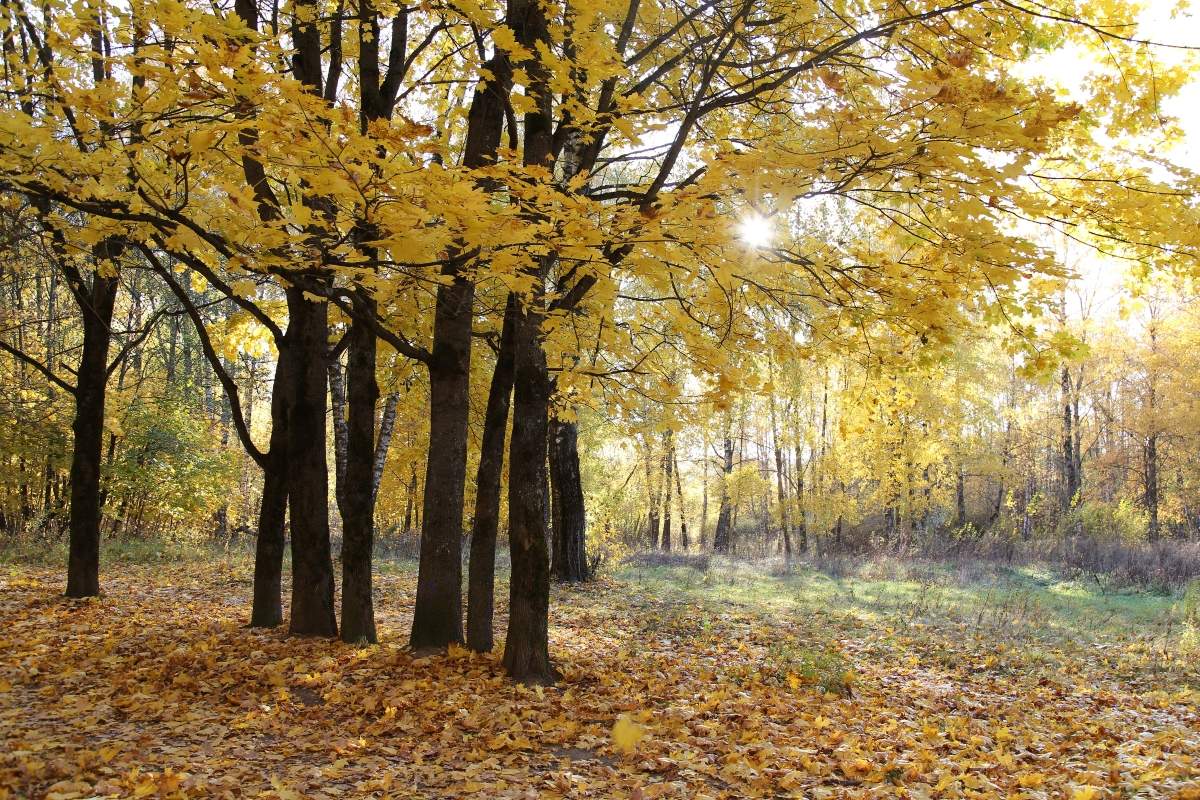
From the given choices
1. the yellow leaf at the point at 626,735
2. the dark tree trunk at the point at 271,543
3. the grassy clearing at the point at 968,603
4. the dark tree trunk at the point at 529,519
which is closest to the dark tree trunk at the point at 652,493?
the grassy clearing at the point at 968,603

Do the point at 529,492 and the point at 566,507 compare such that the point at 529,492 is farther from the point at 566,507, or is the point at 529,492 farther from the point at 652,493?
the point at 652,493

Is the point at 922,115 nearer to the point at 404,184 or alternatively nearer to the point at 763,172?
the point at 763,172

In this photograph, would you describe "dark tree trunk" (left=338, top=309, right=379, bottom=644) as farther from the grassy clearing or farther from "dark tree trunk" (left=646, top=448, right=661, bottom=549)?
"dark tree trunk" (left=646, top=448, right=661, bottom=549)

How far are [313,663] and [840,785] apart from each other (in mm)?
3944

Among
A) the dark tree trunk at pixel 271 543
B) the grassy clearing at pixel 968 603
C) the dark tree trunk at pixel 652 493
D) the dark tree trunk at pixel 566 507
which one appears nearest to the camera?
the dark tree trunk at pixel 271 543

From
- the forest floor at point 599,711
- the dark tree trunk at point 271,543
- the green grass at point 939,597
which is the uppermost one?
the dark tree trunk at point 271,543

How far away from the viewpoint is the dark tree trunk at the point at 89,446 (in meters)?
8.11

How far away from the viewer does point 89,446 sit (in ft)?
27.0

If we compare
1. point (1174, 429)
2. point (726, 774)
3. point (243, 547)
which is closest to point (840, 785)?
point (726, 774)

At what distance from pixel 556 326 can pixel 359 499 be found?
8.82 ft

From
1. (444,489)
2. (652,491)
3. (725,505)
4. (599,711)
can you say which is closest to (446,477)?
(444,489)

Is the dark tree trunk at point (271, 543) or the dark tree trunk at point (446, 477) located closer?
the dark tree trunk at point (446, 477)

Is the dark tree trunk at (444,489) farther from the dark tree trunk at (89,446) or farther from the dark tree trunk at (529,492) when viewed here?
the dark tree trunk at (89,446)

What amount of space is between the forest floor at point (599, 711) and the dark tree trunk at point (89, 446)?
51 cm
